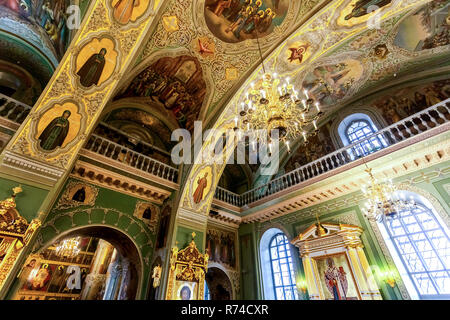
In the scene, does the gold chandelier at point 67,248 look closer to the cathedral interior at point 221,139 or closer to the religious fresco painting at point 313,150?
the cathedral interior at point 221,139

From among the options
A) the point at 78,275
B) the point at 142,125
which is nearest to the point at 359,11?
the point at 142,125

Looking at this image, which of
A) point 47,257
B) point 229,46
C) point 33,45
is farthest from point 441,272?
point 47,257

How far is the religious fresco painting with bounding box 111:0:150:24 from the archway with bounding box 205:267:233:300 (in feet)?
32.0

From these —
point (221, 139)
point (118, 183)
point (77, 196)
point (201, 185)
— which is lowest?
point (77, 196)

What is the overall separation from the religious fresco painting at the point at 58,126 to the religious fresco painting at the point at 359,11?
8.57m

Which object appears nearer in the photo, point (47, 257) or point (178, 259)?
point (178, 259)

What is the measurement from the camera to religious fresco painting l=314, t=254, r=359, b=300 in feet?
23.5

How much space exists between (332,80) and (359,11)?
10.6ft

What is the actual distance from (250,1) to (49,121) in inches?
267

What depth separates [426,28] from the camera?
306 inches

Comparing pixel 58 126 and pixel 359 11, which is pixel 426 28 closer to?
pixel 359 11

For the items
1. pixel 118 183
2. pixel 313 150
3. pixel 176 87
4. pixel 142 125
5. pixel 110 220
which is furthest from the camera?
pixel 313 150

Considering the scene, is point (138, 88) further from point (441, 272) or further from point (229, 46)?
point (441, 272)

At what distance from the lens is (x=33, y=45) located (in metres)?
8.03
